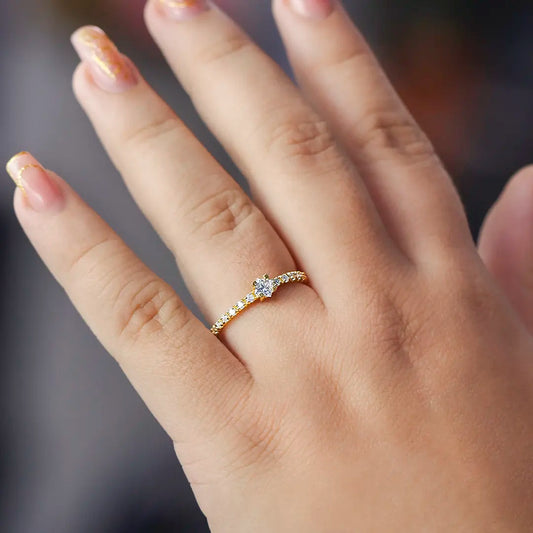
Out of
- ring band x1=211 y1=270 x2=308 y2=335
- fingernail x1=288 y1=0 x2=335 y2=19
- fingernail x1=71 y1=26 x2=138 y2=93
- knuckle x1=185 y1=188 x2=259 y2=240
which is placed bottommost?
ring band x1=211 y1=270 x2=308 y2=335

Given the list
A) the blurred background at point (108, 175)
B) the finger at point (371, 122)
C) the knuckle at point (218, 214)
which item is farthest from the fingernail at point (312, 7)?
the blurred background at point (108, 175)

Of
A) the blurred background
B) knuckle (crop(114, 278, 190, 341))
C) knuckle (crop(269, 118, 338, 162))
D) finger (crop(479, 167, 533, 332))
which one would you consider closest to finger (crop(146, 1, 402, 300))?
knuckle (crop(269, 118, 338, 162))

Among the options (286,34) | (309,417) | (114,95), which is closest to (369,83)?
(286,34)

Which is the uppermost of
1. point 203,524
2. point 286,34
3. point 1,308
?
point 286,34

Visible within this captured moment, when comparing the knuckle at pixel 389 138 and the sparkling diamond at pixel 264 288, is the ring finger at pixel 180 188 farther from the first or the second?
the knuckle at pixel 389 138

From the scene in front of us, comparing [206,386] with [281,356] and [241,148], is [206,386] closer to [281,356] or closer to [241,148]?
[281,356]

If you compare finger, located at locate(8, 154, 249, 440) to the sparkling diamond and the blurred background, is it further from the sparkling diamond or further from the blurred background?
the blurred background
